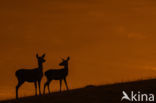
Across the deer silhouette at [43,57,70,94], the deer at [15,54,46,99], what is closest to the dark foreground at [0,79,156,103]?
the deer at [15,54,46,99]

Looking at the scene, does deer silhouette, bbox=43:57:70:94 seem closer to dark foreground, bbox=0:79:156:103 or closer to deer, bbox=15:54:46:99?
deer, bbox=15:54:46:99

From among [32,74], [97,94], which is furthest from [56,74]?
[97,94]

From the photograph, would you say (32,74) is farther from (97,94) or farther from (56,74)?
(97,94)

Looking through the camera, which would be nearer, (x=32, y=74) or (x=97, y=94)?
(x=97, y=94)

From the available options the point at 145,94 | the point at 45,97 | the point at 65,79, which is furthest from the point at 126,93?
the point at 65,79

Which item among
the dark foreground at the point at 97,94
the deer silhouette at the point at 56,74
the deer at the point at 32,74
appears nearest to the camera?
the dark foreground at the point at 97,94

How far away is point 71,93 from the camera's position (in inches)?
1679

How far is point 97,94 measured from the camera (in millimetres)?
41250

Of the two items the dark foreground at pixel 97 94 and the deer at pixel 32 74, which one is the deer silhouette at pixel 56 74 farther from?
the dark foreground at pixel 97 94

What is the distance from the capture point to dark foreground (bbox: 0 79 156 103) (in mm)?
39969

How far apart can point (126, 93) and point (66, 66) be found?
839 centimetres

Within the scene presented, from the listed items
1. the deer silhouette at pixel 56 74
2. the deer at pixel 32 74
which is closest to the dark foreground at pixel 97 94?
the deer at pixel 32 74

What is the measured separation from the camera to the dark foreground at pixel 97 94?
3997 centimetres

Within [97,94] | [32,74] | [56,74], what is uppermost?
[32,74]
